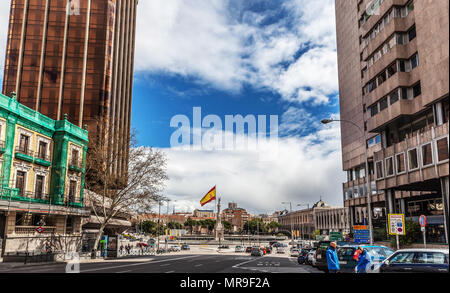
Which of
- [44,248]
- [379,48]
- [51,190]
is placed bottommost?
[44,248]

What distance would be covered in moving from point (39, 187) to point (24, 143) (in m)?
5.03

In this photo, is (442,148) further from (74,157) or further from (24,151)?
(74,157)

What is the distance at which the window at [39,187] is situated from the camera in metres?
37.9

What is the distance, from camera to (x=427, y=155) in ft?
102

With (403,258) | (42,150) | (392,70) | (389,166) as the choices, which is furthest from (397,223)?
(42,150)

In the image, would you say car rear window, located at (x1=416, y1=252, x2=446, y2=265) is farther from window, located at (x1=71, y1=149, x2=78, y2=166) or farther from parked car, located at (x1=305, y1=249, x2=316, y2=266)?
window, located at (x1=71, y1=149, x2=78, y2=166)

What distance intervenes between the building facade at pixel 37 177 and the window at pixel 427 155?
113 ft

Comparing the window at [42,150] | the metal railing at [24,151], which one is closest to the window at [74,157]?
the window at [42,150]

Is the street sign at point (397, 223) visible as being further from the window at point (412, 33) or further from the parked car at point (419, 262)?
the window at point (412, 33)

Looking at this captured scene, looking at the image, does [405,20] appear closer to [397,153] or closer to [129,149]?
[397,153]

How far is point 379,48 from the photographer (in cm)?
4288

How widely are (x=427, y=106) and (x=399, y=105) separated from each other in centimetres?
431

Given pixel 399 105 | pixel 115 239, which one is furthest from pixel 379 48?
pixel 115 239

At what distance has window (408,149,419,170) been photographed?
32.9 m
